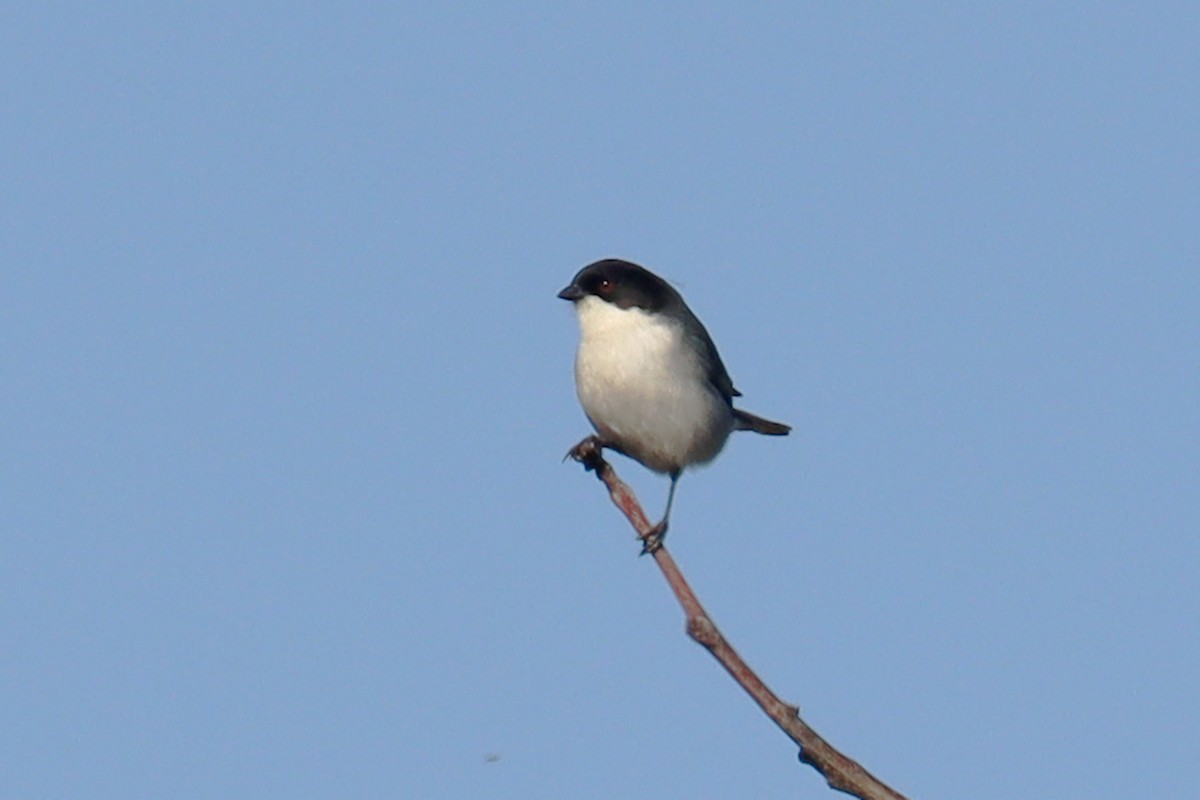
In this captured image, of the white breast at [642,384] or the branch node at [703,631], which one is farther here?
the white breast at [642,384]

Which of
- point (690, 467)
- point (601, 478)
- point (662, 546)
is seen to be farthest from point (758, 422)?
point (662, 546)

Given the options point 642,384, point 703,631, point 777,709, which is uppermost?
point 642,384

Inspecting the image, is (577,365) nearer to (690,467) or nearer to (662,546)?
(690,467)

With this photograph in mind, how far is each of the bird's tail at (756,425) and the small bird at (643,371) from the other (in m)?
0.60

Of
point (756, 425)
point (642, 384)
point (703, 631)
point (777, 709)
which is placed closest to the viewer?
point (777, 709)

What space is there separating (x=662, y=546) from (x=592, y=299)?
3135 mm

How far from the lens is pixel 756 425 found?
9344mm

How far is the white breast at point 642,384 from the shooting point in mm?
8039

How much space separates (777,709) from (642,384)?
3.52m

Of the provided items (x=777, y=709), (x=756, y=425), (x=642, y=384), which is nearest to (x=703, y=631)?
(x=777, y=709)

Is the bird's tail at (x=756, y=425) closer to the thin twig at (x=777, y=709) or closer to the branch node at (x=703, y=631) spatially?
the thin twig at (x=777, y=709)

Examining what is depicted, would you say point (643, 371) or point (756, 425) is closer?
point (643, 371)

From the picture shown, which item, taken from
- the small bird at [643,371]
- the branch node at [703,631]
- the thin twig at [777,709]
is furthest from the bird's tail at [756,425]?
the branch node at [703,631]

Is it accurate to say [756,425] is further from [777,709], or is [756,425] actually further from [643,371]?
[777,709]
